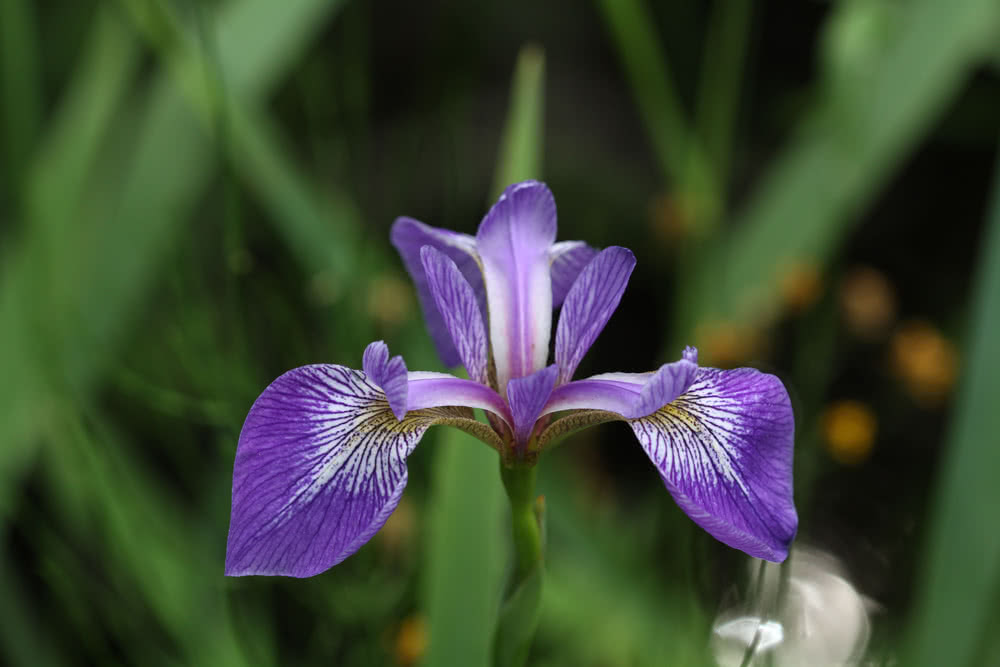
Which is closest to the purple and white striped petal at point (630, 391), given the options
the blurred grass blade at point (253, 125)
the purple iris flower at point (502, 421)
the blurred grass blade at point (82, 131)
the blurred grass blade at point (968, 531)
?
the purple iris flower at point (502, 421)

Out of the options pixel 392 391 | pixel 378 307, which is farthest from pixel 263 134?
pixel 392 391

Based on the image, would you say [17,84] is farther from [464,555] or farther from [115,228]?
[464,555]

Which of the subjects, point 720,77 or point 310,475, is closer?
point 310,475

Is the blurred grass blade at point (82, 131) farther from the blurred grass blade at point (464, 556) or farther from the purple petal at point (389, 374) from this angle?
the purple petal at point (389, 374)

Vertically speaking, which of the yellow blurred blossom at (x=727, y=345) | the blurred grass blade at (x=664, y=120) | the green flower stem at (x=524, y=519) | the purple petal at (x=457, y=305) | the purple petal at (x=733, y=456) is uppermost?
the blurred grass blade at (x=664, y=120)

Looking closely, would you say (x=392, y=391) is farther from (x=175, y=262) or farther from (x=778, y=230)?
(x=778, y=230)

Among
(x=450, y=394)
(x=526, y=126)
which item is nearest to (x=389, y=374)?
(x=450, y=394)
